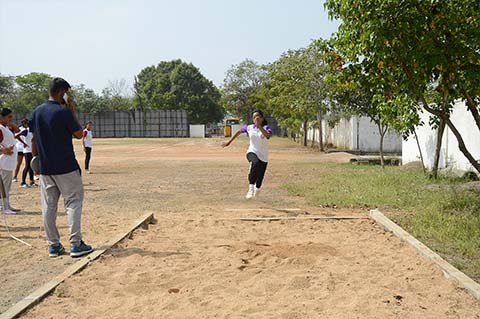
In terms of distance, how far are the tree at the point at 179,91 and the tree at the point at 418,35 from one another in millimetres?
66375

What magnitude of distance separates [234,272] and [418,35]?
4369 millimetres

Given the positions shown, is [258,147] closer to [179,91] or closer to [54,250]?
[54,250]

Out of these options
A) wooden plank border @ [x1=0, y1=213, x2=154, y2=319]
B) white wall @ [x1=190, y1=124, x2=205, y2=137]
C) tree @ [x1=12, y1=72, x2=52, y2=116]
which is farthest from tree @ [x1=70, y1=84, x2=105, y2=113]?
wooden plank border @ [x1=0, y1=213, x2=154, y2=319]

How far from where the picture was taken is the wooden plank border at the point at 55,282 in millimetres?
3848

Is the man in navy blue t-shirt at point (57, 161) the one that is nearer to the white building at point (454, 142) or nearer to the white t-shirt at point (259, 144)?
the white t-shirt at point (259, 144)

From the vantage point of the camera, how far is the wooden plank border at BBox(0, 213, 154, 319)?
385 centimetres

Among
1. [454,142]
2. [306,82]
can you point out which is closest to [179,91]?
[306,82]

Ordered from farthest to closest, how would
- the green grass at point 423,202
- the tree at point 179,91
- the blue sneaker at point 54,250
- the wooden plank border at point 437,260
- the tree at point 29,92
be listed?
the tree at point 179,91
the tree at point 29,92
the green grass at point 423,202
the blue sneaker at point 54,250
the wooden plank border at point 437,260

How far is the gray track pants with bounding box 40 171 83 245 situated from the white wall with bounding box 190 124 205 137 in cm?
6372

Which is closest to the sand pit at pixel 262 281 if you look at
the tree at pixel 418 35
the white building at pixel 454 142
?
the tree at pixel 418 35

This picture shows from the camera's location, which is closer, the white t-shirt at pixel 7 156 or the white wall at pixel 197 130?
the white t-shirt at pixel 7 156

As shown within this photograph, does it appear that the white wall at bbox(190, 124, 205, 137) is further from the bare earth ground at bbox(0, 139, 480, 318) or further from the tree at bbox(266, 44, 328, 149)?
the bare earth ground at bbox(0, 139, 480, 318)

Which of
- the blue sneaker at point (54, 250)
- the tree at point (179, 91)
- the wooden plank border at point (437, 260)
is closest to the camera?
the wooden plank border at point (437, 260)

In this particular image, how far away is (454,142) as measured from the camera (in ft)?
45.0
